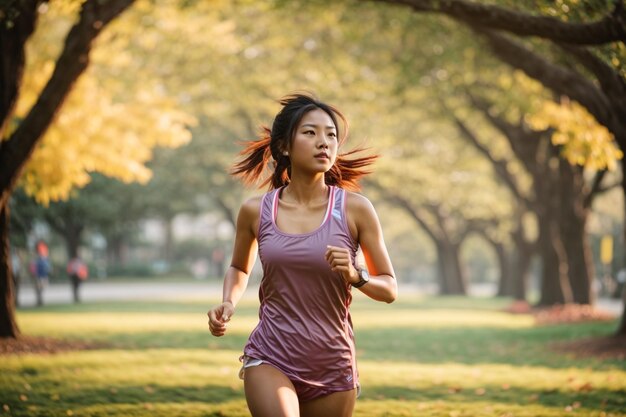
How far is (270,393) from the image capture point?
4176 millimetres

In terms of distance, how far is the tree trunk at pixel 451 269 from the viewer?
4831 cm

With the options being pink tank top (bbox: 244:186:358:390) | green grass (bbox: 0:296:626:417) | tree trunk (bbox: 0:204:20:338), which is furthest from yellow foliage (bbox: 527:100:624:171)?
pink tank top (bbox: 244:186:358:390)

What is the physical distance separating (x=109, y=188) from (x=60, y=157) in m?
32.7

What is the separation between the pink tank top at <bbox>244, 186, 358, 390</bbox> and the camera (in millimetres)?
4266

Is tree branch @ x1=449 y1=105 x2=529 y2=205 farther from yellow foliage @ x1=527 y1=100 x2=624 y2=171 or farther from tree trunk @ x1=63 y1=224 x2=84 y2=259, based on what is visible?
tree trunk @ x1=63 y1=224 x2=84 y2=259

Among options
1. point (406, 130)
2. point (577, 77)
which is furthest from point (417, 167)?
point (577, 77)

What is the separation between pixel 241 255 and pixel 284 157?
1.89 ft

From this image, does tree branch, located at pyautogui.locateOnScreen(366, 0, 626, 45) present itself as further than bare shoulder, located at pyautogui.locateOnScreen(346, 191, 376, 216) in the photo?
Yes

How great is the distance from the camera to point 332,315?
4352 millimetres

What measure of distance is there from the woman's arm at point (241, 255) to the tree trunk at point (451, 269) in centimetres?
4378

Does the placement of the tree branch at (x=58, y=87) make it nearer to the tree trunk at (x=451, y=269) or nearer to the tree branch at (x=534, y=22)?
the tree branch at (x=534, y=22)

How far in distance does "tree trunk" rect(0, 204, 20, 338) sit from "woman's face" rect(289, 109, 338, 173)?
35.9ft

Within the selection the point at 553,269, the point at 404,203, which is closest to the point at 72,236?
the point at 404,203

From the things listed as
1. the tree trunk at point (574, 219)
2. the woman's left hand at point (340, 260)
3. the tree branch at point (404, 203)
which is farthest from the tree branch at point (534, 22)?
the tree branch at point (404, 203)
